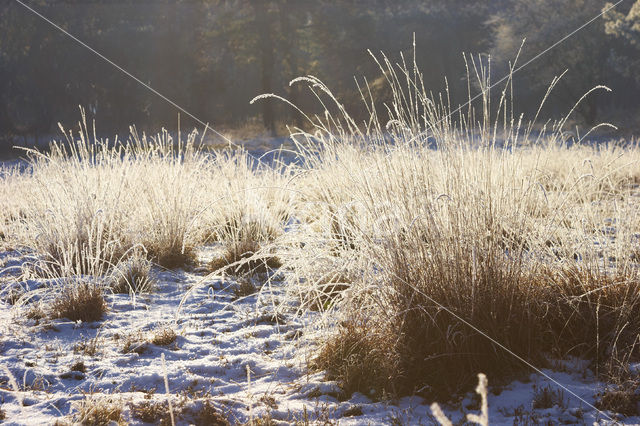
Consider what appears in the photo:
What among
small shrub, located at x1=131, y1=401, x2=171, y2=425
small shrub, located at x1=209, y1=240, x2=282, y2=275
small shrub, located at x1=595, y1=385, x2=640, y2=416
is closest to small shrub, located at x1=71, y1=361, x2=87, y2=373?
small shrub, located at x1=131, y1=401, x2=171, y2=425

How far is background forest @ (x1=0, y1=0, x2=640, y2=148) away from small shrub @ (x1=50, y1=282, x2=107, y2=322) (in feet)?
59.6

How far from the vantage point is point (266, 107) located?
22.6 metres

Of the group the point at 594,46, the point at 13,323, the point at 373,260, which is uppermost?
the point at 594,46

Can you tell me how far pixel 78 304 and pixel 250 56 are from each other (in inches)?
833

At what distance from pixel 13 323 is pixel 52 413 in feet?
4.18

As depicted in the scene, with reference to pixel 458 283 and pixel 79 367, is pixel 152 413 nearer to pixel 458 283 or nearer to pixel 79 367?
pixel 79 367

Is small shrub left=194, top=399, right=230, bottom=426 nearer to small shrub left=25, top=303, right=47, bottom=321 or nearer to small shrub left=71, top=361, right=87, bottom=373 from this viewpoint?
small shrub left=71, top=361, right=87, bottom=373

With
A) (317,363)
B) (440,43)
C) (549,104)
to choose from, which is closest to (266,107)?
(440,43)

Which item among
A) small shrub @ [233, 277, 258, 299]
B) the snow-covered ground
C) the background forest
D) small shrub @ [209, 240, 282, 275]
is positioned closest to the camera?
the snow-covered ground

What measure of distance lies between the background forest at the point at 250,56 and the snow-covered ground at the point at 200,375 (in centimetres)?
1817

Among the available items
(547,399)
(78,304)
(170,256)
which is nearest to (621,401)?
(547,399)

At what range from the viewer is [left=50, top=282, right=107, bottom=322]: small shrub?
3.61m

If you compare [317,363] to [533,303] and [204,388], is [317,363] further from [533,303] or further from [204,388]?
[533,303]

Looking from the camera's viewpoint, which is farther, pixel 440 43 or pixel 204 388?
pixel 440 43
